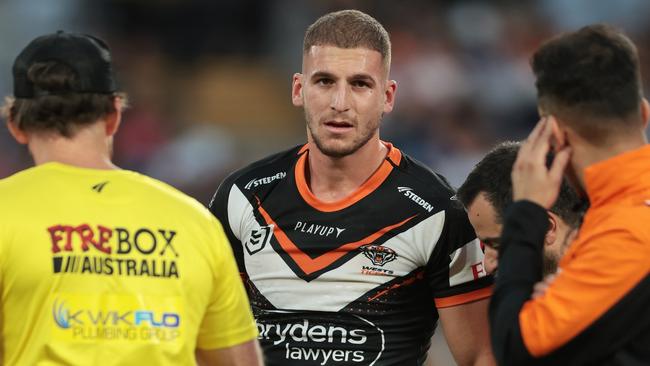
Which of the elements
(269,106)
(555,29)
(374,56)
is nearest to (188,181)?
(269,106)

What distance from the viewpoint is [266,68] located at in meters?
13.4

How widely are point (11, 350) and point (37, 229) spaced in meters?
Answer: 0.40

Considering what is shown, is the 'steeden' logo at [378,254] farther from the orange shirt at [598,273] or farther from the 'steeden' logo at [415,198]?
the orange shirt at [598,273]

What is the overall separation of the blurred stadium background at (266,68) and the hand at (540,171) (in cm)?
712

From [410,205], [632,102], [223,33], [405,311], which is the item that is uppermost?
[223,33]

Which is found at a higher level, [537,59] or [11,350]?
[537,59]

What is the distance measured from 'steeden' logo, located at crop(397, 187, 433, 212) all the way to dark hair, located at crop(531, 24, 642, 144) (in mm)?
1563

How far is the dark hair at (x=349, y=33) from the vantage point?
533cm

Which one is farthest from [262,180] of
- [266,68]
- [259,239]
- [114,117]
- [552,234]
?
[266,68]

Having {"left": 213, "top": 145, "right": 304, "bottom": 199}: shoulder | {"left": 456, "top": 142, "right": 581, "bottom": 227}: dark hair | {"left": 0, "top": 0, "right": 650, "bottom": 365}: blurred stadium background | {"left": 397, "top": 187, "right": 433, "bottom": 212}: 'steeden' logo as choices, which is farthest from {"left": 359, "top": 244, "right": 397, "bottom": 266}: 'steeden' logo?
{"left": 0, "top": 0, "right": 650, "bottom": 365}: blurred stadium background

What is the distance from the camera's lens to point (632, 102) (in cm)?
368

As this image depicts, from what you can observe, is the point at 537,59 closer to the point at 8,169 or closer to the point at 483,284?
the point at 483,284

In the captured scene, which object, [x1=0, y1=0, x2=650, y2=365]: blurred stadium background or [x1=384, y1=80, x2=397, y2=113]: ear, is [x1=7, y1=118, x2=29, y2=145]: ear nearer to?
[x1=384, y1=80, x2=397, y2=113]: ear

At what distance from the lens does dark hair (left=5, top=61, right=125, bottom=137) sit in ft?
12.3
